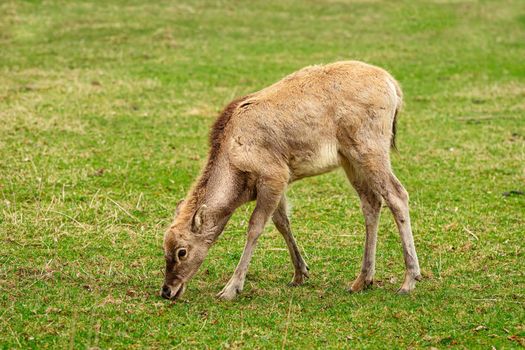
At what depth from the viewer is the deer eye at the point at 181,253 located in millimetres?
8836

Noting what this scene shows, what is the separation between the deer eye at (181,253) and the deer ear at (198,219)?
238 millimetres

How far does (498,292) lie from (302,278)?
212 centimetres

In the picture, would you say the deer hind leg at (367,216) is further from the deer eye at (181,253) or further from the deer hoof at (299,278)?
the deer eye at (181,253)

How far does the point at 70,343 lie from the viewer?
7.33 m

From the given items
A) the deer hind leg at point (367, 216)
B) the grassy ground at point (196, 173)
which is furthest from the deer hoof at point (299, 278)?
the deer hind leg at point (367, 216)

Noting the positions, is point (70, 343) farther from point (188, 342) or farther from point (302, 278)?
point (302, 278)

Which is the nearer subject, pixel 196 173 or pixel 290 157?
pixel 290 157

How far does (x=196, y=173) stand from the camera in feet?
45.5

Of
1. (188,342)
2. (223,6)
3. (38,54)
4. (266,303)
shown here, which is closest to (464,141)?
(266,303)

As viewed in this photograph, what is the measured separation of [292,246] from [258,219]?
2.15ft

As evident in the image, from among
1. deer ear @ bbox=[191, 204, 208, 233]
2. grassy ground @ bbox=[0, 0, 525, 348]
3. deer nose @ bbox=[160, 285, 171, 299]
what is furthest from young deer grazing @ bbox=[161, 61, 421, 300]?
grassy ground @ bbox=[0, 0, 525, 348]

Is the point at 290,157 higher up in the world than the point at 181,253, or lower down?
higher up

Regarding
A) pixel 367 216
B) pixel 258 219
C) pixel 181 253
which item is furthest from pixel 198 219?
pixel 367 216

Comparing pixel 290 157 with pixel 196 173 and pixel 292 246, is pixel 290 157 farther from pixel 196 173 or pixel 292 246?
pixel 196 173
